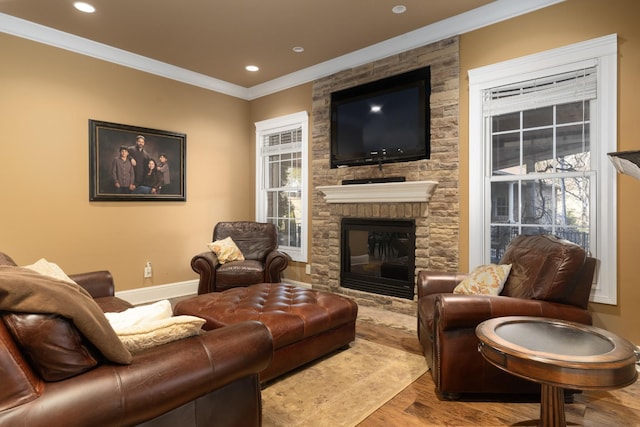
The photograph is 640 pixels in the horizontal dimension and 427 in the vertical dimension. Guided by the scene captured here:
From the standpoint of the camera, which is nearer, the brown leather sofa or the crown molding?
the brown leather sofa

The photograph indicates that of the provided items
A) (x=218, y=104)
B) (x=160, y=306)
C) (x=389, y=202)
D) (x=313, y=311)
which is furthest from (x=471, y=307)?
(x=218, y=104)

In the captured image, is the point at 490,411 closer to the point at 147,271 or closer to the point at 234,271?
the point at 234,271

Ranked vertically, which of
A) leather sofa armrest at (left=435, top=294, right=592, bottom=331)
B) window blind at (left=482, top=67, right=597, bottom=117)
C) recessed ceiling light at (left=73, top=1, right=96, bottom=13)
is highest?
recessed ceiling light at (left=73, top=1, right=96, bottom=13)

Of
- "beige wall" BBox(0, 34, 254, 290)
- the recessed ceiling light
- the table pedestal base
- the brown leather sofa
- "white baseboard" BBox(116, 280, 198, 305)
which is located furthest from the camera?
"white baseboard" BBox(116, 280, 198, 305)

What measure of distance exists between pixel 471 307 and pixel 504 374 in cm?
44

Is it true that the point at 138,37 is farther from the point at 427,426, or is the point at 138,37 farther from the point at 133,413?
the point at 427,426

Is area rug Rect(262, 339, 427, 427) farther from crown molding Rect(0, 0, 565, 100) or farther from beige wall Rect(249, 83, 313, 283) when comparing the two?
crown molding Rect(0, 0, 565, 100)

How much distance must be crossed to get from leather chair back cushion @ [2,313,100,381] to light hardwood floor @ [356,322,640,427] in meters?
1.44

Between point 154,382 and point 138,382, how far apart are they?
49 mm

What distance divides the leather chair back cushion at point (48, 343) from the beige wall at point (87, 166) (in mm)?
3367

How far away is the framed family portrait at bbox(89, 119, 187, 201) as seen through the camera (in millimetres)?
4156

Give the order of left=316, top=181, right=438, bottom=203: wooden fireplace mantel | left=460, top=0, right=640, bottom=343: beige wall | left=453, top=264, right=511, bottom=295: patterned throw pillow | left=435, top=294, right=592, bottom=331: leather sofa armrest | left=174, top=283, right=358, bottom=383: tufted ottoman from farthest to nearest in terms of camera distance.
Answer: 1. left=316, top=181, right=438, bottom=203: wooden fireplace mantel
2. left=460, top=0, right=640, bottom=343: beige wall
3. left=453, top=264, right=511, bottom=295: patterned throw pillow
4. left=174, top=283, right=358, bottom=383: tufted ottoman
5. left=435, top=294, right=592, bottom=331: leather sofa armrest

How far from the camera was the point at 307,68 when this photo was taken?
15.9ft

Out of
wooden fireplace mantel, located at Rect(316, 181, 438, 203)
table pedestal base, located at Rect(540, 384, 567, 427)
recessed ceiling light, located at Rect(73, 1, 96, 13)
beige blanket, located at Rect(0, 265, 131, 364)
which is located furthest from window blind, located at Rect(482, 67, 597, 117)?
recessed ceiling light, located at Rect(73, 1, 96, 13)
